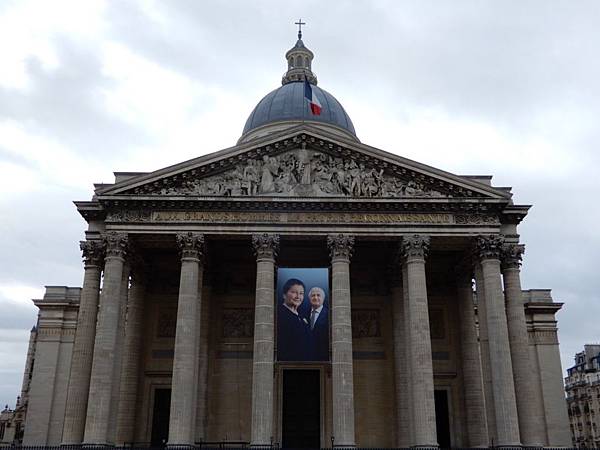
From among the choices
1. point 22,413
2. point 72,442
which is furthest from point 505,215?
point 22,413

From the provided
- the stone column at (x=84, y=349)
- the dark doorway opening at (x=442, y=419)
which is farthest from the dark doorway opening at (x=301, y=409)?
the stone column at (x=84, y=349)

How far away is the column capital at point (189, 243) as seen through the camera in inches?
1097

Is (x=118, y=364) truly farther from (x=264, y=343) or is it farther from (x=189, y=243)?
(x=264, y=343)

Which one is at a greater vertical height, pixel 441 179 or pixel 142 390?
pixel 441 179

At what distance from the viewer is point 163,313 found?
3288 cm

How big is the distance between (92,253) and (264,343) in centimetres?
917

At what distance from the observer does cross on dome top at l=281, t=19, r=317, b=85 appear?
55.8 meters

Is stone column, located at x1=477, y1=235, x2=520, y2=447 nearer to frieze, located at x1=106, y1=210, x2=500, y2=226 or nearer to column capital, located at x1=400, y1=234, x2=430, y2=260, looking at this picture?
frieze, located at x1=106, y1=210, x2=500, y2=226

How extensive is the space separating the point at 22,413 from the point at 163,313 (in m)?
44.0

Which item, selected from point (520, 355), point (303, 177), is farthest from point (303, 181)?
point (520, 355)

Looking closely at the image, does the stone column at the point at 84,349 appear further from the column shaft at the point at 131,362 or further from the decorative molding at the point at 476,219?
the decorative molding at the point at 476,219

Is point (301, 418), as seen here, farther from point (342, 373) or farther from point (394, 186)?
point (394, 186)

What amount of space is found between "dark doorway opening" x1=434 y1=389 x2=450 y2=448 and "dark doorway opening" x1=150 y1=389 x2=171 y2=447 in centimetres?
1339

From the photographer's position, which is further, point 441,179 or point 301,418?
point 301,418
